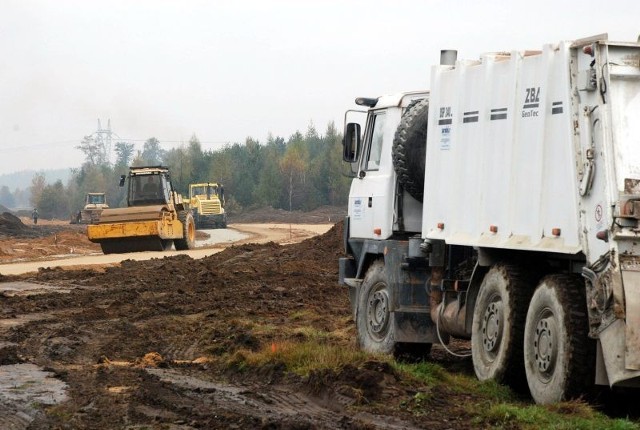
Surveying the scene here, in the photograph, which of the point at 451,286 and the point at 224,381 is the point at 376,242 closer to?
the point at 451,286

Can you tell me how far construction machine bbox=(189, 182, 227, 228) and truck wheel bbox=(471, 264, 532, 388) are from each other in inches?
2438

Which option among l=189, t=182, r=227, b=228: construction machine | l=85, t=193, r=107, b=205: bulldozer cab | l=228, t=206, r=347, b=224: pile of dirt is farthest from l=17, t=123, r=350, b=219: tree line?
l=189, t=182, r=227, b=228: construction machine

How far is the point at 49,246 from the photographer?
49.5 meters

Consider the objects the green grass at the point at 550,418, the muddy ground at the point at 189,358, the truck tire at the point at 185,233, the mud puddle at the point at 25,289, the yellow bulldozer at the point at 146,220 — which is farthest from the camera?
the truck tire at the point at 185,233

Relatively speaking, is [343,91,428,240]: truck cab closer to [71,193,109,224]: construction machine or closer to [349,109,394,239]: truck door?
[349,109,394,239]: truck door

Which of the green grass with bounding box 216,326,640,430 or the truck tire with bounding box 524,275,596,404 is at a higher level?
the truck tire with bounding box 524,275,596,404

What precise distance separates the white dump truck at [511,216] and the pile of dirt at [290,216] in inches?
3033

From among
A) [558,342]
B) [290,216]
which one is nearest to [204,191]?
[290,216]

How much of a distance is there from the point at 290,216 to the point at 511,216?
298 feet

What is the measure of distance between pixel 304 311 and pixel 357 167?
572 cm

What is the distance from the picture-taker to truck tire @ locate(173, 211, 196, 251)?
44.1 meters

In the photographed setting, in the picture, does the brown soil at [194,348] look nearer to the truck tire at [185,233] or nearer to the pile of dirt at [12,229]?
the truck tire at [185,233]

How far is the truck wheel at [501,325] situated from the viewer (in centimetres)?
1129

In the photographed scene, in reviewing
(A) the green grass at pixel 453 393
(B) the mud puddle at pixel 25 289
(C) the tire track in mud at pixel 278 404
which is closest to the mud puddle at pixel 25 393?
(C) the tire track in mud at pixel 278 404
